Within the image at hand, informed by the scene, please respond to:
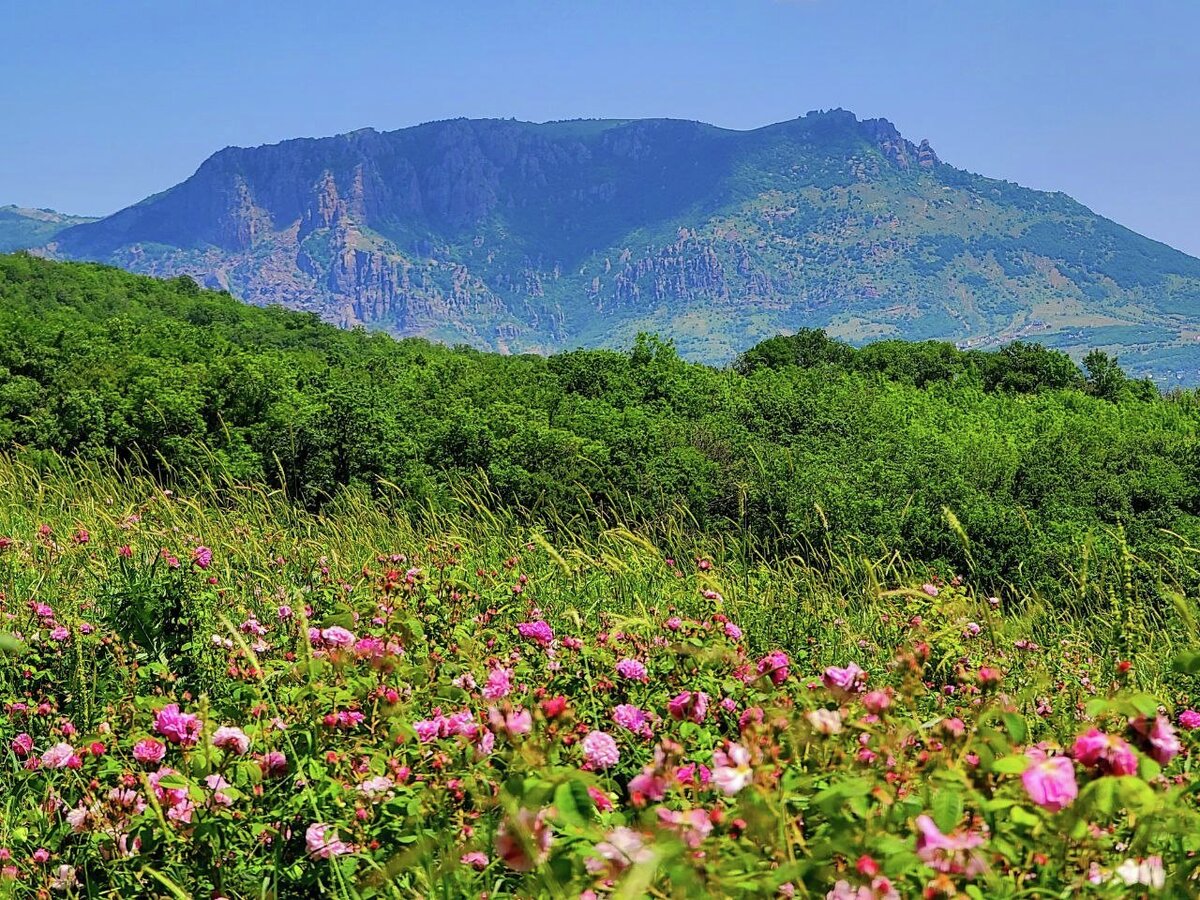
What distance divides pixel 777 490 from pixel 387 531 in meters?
3.56

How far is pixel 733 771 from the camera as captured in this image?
1580 millimetres

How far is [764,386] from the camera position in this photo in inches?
616

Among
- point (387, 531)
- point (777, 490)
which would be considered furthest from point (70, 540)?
point (777, 490)

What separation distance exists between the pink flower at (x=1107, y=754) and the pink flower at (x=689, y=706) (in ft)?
2.62

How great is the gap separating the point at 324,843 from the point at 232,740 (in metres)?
0.35

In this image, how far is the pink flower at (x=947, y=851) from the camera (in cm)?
140

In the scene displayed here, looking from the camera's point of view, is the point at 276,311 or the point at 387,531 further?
the point at 276,311

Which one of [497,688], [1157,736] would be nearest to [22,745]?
[497,688]

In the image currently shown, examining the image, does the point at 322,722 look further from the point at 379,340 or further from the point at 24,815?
the point at 379,340

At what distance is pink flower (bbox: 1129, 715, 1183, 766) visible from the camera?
154 cm

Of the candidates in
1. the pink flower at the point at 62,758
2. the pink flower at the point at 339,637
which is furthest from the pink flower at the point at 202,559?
the pink flower at the point at 62,758

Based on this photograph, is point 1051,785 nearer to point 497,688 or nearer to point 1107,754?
point 1107,754

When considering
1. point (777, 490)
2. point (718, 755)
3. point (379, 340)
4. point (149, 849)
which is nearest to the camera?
point (718, 755)

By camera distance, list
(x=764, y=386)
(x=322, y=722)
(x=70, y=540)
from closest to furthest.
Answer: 1. (x=322, y=722)
2. (x=70, y=540)
3. (x=764, y=386)
